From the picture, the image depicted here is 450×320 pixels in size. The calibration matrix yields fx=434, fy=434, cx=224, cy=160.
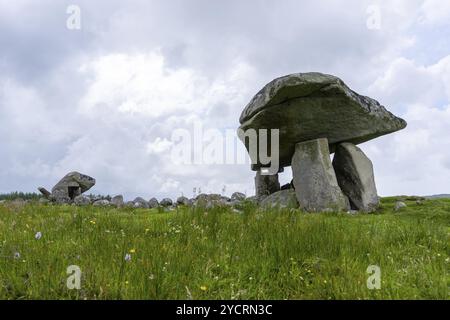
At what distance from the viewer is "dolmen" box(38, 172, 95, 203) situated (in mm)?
21250

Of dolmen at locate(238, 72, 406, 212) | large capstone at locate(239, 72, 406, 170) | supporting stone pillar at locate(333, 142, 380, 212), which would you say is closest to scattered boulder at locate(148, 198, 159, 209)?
dolmen at locate(238, 72, 406, 212)

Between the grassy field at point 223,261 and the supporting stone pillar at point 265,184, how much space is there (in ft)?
30.5

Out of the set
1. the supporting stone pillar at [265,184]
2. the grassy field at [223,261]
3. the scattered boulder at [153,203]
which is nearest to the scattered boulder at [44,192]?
the scattered boulder at [153,203]

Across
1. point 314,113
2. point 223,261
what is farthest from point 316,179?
point 223,261

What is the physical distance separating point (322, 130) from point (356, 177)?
6.29ft

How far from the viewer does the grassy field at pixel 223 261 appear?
407 centimetres

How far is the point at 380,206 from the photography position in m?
14.5

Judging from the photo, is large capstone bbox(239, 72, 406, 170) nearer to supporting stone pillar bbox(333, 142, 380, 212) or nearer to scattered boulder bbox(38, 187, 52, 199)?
supporting stone pillar bbox(333, 142, 380, 212)

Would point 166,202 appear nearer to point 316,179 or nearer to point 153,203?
point 153,203

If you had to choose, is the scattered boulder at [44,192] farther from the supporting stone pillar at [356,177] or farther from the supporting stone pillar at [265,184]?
the supporting stone pillar at [356,177]

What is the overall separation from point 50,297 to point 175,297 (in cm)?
114

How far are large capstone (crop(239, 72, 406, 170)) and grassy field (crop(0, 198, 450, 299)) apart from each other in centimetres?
614

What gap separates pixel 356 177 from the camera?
46.1 ft
